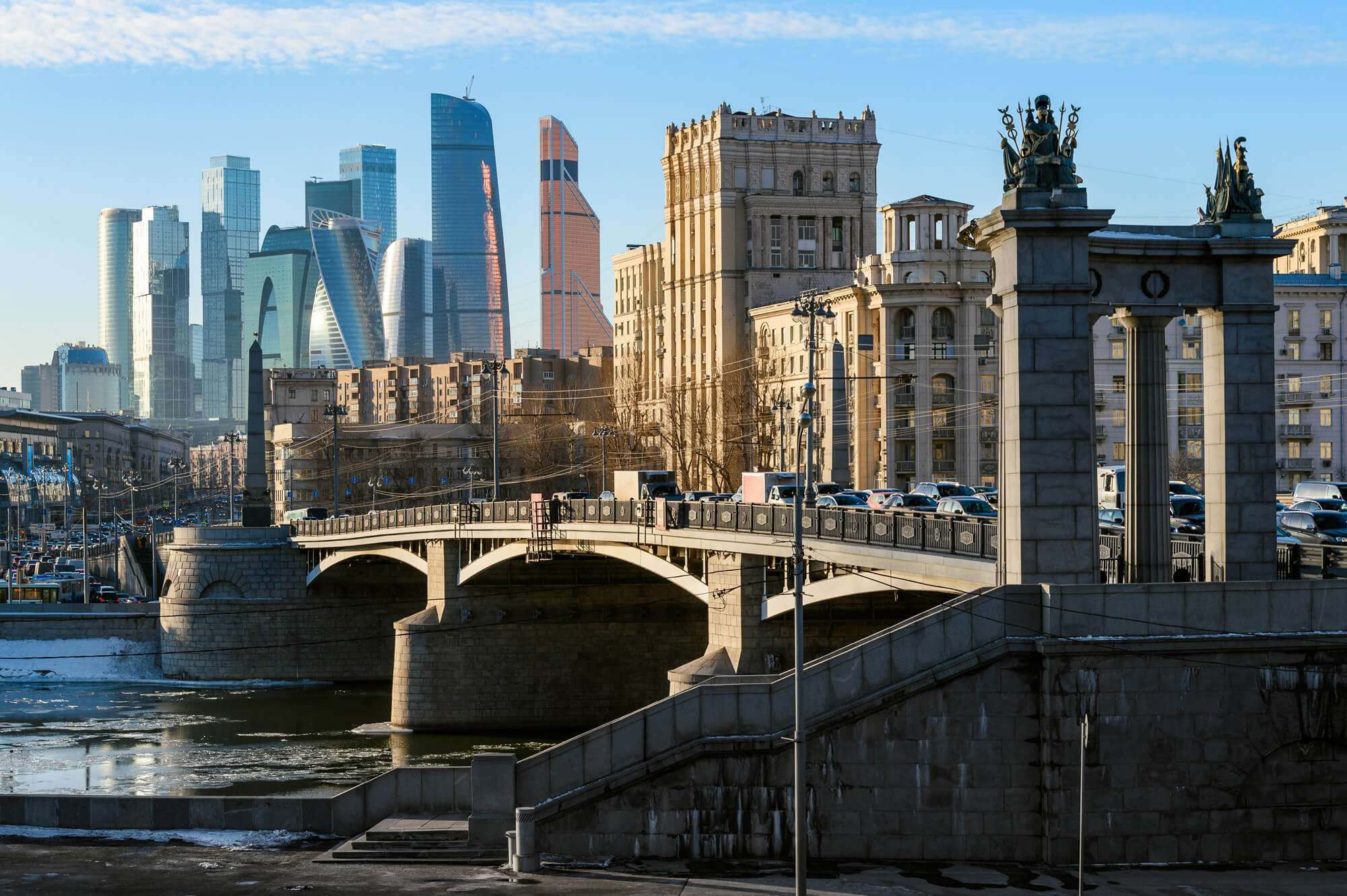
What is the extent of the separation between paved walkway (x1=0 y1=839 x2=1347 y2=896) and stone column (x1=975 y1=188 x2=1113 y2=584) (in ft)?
18.2

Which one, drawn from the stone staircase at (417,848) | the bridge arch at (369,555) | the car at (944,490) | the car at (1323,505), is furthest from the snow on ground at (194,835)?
the bridge arch at (369,555)

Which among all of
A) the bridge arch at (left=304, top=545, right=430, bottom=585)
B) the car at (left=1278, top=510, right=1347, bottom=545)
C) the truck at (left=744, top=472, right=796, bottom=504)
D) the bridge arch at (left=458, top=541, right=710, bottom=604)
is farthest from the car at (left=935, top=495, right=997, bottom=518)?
the bridge arch at (left=304, top=545, right=430, bottom=585)

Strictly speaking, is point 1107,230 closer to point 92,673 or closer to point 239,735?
point 239,735

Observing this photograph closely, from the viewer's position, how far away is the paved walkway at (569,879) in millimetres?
28359

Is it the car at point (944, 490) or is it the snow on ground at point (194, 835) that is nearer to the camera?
the snow on ground at point (194, 835)

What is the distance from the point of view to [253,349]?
295 feet

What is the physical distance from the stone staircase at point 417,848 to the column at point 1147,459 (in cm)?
1348

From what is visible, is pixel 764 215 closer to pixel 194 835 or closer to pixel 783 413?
pixel 783 413

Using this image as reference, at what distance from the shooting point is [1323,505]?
53.8 metres

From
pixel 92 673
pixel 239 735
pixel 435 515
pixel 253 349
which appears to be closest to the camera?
pixel 239 735

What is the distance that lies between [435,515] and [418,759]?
1380 cm

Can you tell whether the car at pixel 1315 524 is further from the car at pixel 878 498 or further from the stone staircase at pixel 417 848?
the stone staircase at pixel 417 848

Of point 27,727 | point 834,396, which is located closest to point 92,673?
point 27,727

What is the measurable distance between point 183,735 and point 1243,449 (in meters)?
44.0
